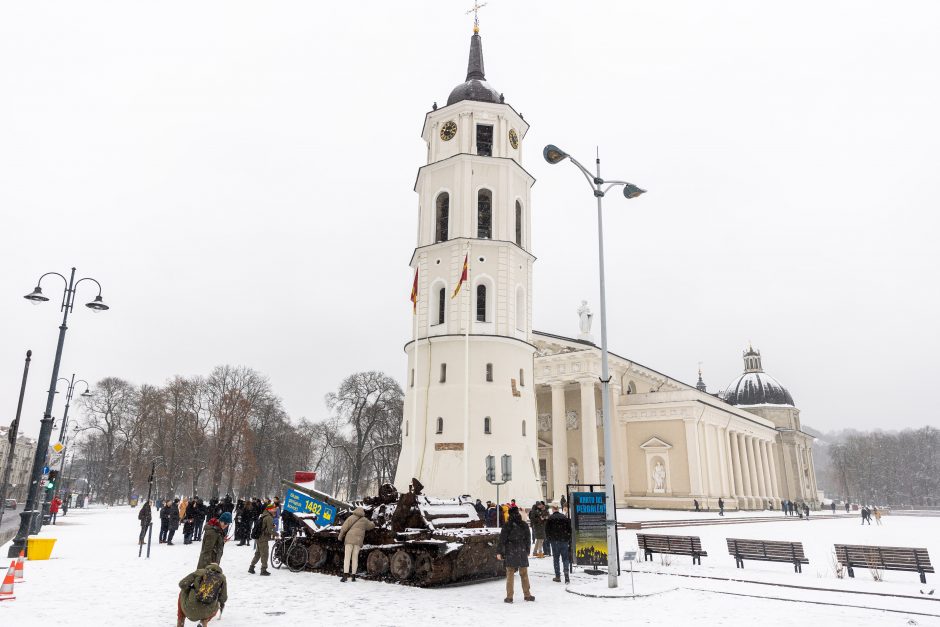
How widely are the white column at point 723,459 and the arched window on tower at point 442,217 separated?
39052 millimetres

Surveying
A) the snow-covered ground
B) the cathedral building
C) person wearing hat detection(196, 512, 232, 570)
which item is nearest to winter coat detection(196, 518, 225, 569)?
person wearing hat detection(196, 512, 232, 570)

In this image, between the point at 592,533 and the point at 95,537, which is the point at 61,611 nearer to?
the point at 592,533

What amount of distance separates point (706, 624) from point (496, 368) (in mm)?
21832

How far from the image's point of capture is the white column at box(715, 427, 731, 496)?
193ft

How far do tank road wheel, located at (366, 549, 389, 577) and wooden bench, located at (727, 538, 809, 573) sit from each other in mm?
9415

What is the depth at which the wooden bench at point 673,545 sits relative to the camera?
17.5m

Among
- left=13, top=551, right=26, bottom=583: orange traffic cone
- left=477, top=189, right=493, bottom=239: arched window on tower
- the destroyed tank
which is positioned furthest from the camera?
left=477, top=189, right=493, bottom=239: arched window on tower

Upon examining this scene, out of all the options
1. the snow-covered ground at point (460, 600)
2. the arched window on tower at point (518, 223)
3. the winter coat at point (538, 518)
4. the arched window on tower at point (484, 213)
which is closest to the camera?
the snow-covered ground at point (460, 600)

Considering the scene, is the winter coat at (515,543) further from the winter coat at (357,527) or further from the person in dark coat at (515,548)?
the winter coat at (357,527)

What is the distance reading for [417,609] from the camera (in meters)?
11.0

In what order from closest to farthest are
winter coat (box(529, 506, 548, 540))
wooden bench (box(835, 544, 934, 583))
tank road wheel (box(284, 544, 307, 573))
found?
wooden bench (box(835, 544, 934, 583))
tank road wheel (box(284, 544, 307, 573))
winter coat (box(529, 506, 548, 540))

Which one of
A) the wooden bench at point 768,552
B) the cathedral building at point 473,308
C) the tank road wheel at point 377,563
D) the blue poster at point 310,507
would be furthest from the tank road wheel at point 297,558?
the cathedral building at point 473,308

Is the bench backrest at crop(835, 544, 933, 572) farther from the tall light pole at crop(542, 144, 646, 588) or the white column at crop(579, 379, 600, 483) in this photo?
the white column at crop(579, 379, 600, 483)

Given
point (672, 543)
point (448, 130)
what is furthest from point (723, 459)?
point (672, 543)
